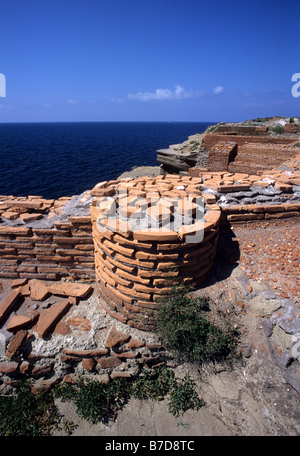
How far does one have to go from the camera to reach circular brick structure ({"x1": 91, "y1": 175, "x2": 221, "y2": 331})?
112 inches

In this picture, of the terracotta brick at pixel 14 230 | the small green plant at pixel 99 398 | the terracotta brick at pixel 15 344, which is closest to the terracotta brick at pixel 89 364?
the small green plant at pixel 99 398

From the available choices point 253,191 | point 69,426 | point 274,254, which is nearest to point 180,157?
point 253,191

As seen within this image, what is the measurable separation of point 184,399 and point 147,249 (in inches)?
75.9

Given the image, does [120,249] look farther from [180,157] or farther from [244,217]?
[180,157]

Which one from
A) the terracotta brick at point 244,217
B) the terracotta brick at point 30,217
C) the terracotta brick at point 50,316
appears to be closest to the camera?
the terracotta brick at point 50,316

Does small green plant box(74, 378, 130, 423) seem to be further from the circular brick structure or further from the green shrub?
the green shrub

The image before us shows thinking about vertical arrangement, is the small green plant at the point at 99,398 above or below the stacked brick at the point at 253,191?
below

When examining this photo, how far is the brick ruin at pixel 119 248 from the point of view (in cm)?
295

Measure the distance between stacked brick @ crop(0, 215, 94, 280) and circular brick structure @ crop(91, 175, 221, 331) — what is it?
443mm

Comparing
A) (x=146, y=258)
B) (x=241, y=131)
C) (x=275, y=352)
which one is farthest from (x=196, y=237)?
(x=241, y=131)

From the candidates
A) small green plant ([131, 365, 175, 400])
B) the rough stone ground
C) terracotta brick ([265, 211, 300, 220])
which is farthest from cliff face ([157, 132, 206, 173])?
small green plant ([131, 365, 175, 400])

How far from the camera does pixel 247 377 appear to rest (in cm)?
282

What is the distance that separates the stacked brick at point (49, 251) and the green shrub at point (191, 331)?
1.63 m

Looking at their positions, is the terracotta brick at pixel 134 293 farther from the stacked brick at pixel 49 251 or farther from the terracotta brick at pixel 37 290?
the terracotta brick at pixel 37 290
